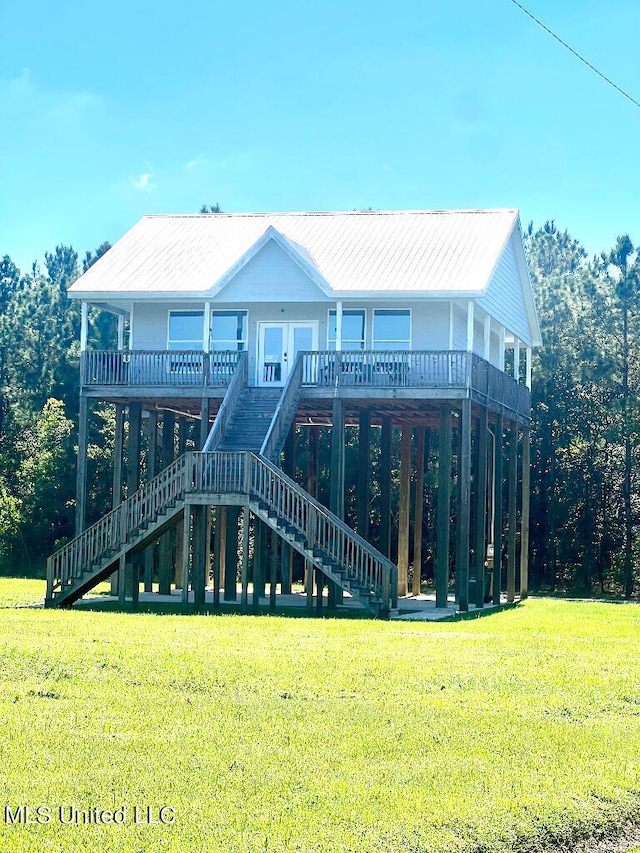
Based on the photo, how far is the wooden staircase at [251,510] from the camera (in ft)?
89.2

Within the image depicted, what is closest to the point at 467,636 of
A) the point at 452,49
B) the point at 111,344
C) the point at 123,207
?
the point at 452,49

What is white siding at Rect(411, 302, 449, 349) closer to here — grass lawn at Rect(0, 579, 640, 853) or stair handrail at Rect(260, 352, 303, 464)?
stair handrail at Rect(260, 352, 303, 464)

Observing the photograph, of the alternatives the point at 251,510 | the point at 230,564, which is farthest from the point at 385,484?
the point at 251,510

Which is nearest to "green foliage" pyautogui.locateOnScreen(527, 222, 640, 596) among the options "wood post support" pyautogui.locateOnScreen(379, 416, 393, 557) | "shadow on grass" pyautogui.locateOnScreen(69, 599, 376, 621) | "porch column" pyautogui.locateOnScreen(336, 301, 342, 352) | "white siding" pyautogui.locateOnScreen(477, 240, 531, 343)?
"white siding" pyautogui.locateOnScreen(477, 240, 531, 343)

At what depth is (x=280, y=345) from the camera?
34.3 metres

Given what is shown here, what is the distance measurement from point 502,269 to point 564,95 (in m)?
4.70

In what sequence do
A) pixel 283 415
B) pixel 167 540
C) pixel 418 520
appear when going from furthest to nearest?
pixel 418 520, pixel 167 540, pixel 283 415

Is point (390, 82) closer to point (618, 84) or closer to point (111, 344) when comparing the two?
point (618, 84)

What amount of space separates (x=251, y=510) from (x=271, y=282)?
7.59 metres

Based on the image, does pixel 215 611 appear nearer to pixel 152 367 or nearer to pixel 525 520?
pixel 152 367

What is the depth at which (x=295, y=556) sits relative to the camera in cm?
4881

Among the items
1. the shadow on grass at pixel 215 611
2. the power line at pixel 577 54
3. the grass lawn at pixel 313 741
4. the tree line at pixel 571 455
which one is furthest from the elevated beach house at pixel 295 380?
the tree line at pixel 571 455

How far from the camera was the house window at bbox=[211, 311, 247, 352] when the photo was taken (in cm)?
3450

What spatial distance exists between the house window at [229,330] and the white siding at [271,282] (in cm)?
113
